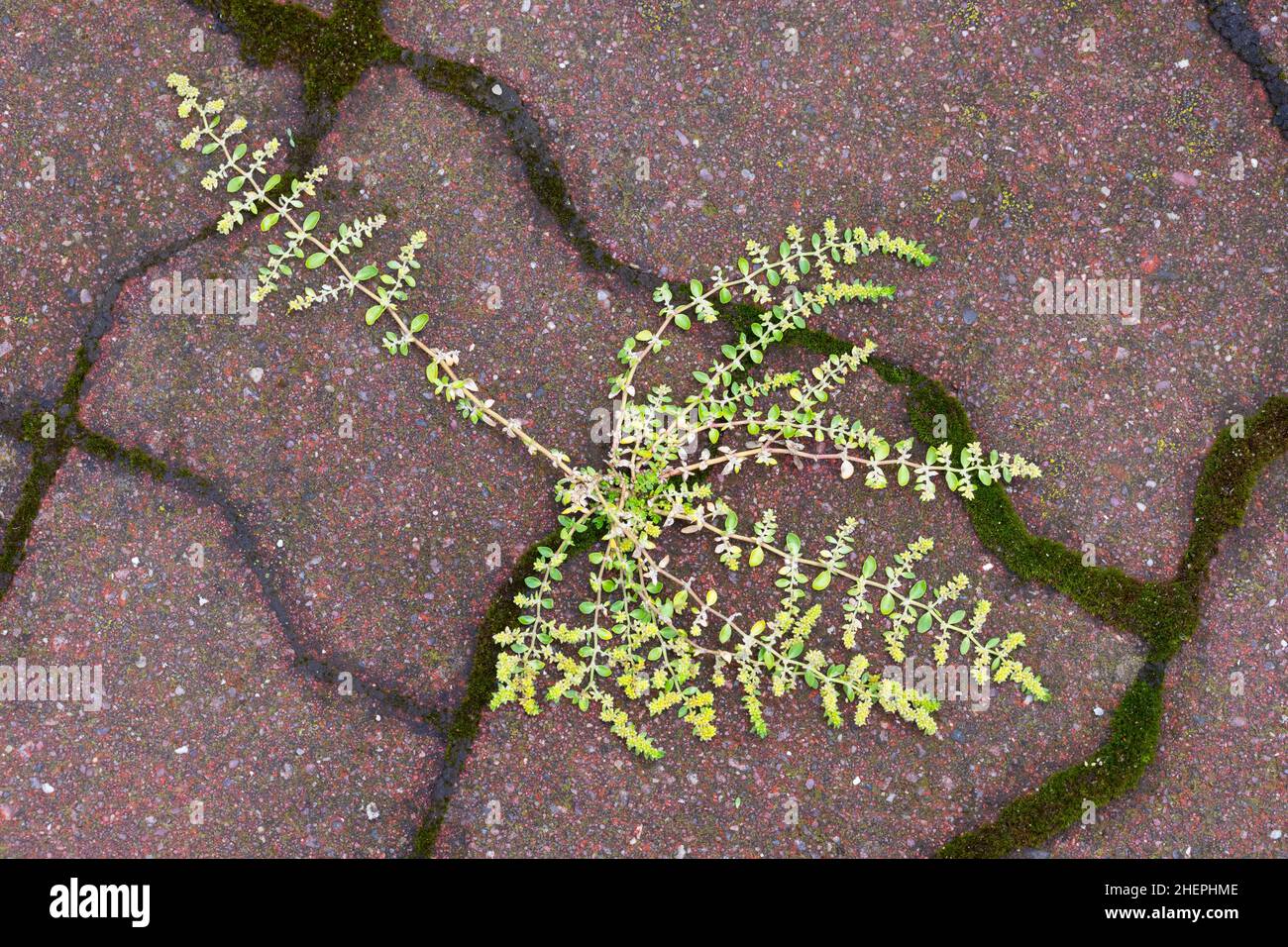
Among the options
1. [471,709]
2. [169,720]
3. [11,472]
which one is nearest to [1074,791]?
[471,709]

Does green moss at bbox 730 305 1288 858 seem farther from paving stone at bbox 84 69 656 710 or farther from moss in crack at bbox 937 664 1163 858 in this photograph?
paving stone at bbox 84 69 656 710

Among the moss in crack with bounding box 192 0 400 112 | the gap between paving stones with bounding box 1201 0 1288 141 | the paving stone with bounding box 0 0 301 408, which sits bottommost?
the paving stone with bounding box 0 0 301 408

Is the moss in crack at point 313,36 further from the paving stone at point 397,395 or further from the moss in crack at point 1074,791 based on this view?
the moss in crack at point 1074,791

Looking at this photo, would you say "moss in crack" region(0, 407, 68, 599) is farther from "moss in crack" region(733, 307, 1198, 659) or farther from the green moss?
the green moss

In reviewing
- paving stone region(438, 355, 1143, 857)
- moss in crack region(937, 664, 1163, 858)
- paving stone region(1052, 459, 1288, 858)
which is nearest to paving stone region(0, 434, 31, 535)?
paving stone region(438, 355, 1143, 857)

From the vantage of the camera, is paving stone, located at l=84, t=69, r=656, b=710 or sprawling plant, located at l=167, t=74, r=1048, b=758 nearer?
sprawling plant, located at l=167, t=74, r=1048, b=758

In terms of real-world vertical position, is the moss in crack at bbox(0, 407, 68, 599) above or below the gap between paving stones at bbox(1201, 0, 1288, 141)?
below

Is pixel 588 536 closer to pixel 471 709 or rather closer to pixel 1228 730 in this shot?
pixel 471 709
